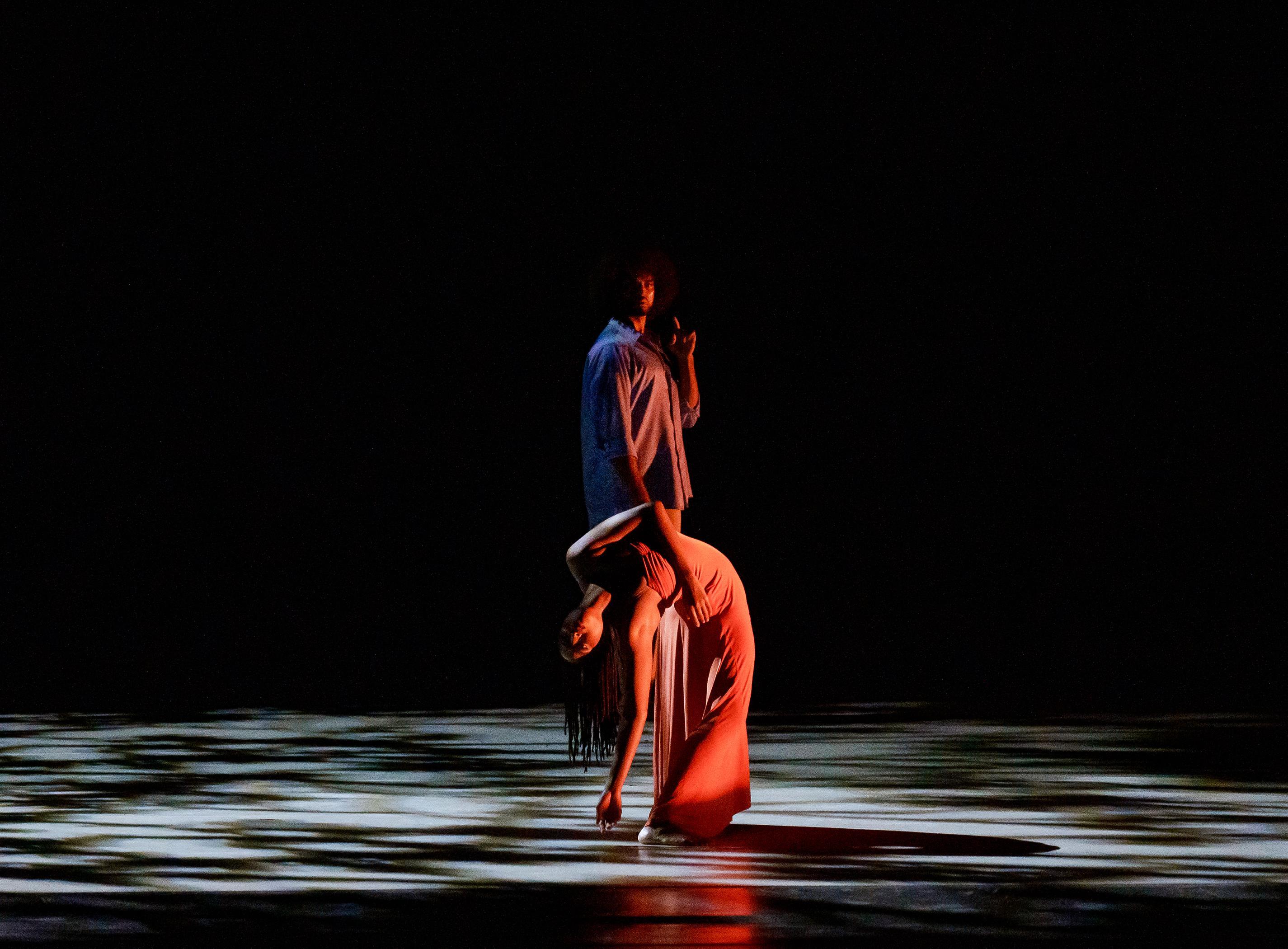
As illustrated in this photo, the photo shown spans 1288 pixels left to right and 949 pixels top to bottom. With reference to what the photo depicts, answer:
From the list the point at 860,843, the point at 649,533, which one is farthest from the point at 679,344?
the point at 860,843

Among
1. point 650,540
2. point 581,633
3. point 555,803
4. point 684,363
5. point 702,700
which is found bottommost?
point 555,803

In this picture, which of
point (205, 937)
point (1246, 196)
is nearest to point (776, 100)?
point (1246, 196)

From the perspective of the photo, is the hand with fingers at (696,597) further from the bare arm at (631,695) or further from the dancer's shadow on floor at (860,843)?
the dancer's shadow on floor at (860,843)

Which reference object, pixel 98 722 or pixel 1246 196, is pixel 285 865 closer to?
pixel 98 722

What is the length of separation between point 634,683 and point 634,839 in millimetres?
296

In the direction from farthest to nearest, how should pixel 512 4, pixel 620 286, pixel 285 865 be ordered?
pixel 512 4
pixel 620 286
pixel 285 865

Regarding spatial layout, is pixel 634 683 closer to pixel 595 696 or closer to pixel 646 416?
pixel 595 696

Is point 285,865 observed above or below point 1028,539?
below

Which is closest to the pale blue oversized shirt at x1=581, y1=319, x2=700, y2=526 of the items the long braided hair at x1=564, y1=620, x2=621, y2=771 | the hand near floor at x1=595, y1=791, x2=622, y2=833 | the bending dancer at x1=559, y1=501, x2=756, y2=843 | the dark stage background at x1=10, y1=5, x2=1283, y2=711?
the bending dancer at x1=559, y1=501, x2=756, y2=843

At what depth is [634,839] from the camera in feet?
12.5

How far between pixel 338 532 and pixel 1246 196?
12.0 ft

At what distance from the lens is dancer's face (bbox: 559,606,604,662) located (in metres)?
3.80

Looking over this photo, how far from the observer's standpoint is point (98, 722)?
666 cm

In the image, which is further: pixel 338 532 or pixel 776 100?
pixel 338 532
